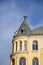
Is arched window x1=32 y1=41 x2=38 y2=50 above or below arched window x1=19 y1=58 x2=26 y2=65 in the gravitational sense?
above

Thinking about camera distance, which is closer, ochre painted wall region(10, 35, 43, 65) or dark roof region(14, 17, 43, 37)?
ochre painted wall region(10, 35, 43, 65)

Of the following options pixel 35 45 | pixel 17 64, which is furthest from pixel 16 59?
pixel 35 45

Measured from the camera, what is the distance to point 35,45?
66188mm

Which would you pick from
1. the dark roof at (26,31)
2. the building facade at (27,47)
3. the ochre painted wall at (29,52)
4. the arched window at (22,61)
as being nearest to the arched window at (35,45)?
the building facade at (27,47)

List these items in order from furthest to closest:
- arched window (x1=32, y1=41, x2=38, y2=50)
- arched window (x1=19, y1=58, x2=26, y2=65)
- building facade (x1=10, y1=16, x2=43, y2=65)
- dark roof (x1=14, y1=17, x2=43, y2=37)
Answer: dark roof (x1=14, y1=17, x2=43, y2=37) → arched window (x1=32, y1=41, x2=38, y2=50) → arched window (x1=19, y1=58, x2=26, y2=65) → building facade (x1=10, y1=16, x2=43, y2=65)

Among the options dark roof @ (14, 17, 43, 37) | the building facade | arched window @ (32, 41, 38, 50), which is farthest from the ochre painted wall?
dark roof @ (14, 17, 43, 37)

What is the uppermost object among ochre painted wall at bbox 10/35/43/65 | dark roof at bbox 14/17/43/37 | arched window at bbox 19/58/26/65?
dark roof at bbox 14/17/43/37

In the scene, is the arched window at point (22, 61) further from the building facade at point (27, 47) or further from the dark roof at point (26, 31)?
the dark roof at point (26, 31)

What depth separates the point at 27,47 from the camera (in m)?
66.1

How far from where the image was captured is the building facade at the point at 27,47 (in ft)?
214

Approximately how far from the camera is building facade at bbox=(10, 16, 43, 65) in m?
65.2

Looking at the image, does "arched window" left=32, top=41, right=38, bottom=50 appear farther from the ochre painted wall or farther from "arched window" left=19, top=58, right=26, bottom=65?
"arched window" left=19, top=58, right=26, bottom=65

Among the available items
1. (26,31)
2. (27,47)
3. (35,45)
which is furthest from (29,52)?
(26,31)

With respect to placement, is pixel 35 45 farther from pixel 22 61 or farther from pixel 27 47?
pixel 22 61
